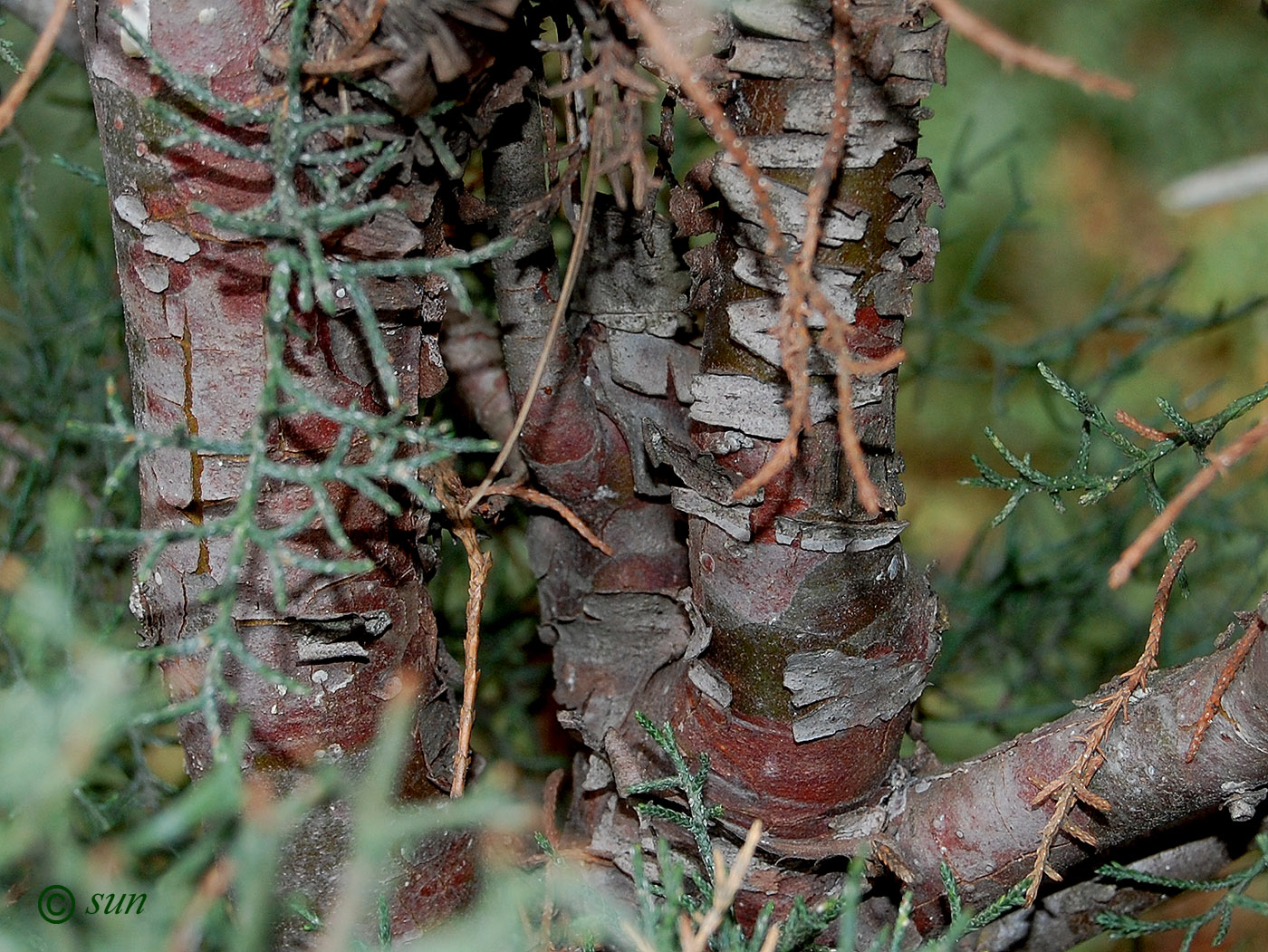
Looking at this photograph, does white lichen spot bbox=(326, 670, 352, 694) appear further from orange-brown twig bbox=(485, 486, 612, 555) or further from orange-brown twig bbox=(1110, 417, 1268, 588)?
orange-brown twig bbox=(1110, 417, 1268, 588)

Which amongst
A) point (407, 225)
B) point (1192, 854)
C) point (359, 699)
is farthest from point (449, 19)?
point (1192, 854)

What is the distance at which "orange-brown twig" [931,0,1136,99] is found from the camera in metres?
0.38

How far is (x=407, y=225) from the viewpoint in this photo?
1.67 ft

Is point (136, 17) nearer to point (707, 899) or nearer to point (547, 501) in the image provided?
point (547, 501)

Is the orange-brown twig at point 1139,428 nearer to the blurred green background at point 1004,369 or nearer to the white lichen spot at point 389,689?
the blurred green background at point 1004,369

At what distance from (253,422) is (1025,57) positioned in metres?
0.38

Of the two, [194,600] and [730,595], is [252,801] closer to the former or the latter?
[194,600]

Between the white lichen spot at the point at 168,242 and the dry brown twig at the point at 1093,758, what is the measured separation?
1.73 feet

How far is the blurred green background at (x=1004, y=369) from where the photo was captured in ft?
3.16

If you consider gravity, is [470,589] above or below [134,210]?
below

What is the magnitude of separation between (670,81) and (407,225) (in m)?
0.14

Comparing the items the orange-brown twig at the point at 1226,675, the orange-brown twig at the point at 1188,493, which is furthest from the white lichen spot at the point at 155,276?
the orange-brown twig at the point at 1226,675

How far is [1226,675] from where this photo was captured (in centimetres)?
52

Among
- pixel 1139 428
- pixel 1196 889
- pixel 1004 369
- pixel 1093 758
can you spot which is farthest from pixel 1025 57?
pixel 1004 369
